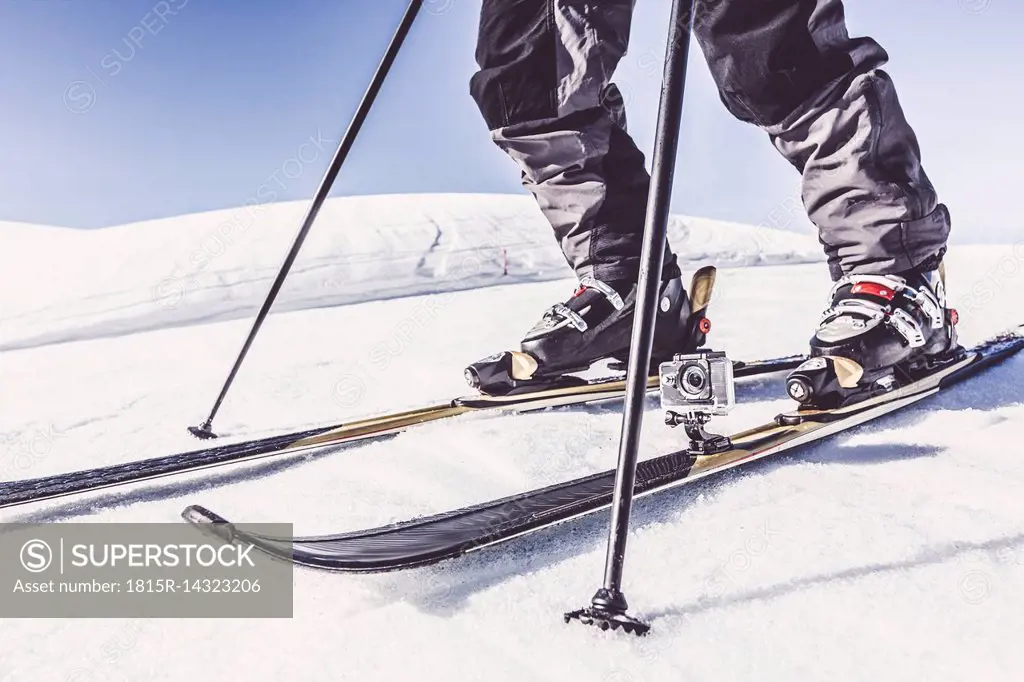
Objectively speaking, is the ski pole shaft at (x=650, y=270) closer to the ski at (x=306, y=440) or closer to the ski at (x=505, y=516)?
the ski at (x=505, y=516)

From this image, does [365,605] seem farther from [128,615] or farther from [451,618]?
[128,615]

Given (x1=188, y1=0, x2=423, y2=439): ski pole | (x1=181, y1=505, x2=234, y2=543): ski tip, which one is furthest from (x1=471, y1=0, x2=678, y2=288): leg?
(x1=181, y1=505, x2=234, y2=543): ski tip

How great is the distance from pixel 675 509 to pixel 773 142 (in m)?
1.20

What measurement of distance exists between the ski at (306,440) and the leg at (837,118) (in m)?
0.52

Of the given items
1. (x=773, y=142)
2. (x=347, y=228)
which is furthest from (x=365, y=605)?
(x=347, y=228)

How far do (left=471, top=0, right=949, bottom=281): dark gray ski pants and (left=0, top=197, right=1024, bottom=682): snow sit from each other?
0.49 metres

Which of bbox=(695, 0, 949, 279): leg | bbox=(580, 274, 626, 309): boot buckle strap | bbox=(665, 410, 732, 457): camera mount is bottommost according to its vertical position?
bbox=(665, 410, 732, 457): camera mount

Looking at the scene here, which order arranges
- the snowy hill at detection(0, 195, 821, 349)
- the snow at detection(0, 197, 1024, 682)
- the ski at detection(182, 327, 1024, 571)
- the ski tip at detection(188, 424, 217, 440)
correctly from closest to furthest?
1. the snow at detection(0, 197, 1024, 682)
2. the ski at detection(182, 327, 1024, 571)
3. the ski tip at detection(188, 424, 217, 440)
4. the snowy hill at detection(0, 195, 821, 349)

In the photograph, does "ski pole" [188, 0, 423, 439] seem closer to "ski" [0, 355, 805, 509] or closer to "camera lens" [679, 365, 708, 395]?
"ski" [0, 355, 805, 509]

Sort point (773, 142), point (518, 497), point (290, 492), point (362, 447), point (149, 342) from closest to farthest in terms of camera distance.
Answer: point (518, 497) → point (290, 492) → point (362, 447) → point (773, 142) → point (149, 342)

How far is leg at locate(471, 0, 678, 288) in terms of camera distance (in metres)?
1.85

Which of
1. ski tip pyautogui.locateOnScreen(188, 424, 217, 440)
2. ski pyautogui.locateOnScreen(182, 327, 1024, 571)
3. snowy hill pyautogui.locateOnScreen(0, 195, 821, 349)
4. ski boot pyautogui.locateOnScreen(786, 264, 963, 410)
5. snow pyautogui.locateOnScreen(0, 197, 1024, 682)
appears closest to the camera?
snow pyautogui.locateOnScreen(0, 197, 1024, 682)

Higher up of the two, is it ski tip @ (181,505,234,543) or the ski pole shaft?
the ski pole shaft

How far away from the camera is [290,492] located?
1.23 meters
